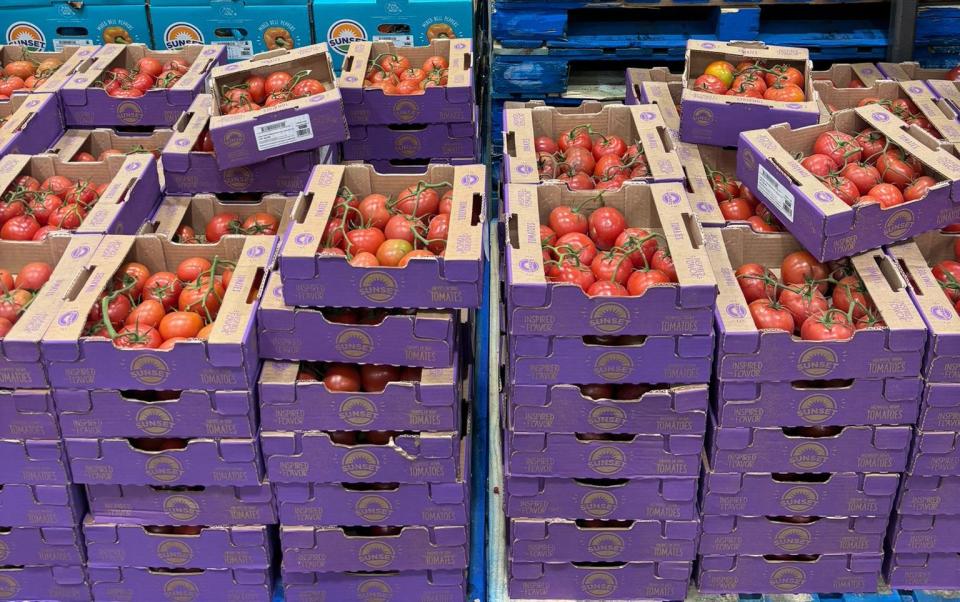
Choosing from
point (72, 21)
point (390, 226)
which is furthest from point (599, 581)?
point (72, 21)

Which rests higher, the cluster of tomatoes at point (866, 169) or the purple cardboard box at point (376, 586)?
the cluster of tomatoes at point (866, 169)

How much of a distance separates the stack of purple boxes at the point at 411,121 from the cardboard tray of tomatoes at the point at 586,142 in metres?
0.29

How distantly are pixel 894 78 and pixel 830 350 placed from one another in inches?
77.1

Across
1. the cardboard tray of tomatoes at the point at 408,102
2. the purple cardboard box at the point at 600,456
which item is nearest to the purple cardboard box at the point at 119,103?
the cardboard tray of tomatoes at the point at 408,102

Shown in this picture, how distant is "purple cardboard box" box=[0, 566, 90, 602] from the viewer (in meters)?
2.93

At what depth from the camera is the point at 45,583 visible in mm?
2963

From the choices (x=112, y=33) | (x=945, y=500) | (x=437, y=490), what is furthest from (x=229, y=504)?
(x=112, y=33)

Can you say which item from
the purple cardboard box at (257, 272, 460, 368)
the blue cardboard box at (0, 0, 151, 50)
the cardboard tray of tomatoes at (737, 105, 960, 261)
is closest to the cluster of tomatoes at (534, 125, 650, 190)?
the cardboard tray of tomatoes at (737, 105, 960, 261)

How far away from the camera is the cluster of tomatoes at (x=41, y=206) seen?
3.12 metres

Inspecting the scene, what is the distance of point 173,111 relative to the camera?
380 centimetres

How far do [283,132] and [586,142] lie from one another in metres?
1.03

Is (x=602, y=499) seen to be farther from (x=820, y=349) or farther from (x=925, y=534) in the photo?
(x=925, y=534)

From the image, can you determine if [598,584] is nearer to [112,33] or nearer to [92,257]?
[92,257]

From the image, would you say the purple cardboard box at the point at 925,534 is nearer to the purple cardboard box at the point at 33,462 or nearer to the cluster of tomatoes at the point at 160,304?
the cluster of tomatoes at the point at 160,304
